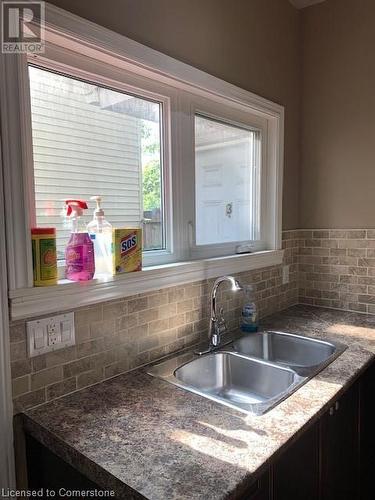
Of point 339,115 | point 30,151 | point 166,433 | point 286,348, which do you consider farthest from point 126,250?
point 339,115

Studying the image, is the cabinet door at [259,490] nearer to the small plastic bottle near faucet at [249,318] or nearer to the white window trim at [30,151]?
the white window trim at [30,151]

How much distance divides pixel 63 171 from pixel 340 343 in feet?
4.44

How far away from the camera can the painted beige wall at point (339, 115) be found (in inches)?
83.7

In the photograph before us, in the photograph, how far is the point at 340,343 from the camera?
5.48ft

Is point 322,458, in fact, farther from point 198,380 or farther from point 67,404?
point 67,404

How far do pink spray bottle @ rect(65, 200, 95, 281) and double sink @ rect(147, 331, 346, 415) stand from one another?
46cm

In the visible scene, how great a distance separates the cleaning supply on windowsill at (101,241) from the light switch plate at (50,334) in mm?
208

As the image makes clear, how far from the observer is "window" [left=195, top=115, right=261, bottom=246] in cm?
182

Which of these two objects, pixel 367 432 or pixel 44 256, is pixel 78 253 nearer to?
pixel 44 256

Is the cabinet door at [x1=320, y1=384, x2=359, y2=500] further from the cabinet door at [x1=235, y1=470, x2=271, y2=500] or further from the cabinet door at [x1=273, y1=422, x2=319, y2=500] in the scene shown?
the cabinet door at [x1=235, y1=470, x2=271, y2=500]

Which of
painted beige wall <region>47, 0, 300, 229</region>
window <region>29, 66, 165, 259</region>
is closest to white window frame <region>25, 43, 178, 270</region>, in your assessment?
window <region>29, 66, 165, 259</region>

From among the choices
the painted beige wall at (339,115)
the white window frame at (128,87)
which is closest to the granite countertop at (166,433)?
the white window frame at (128,87)

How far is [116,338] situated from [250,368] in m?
0.56

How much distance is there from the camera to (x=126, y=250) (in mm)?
1323
